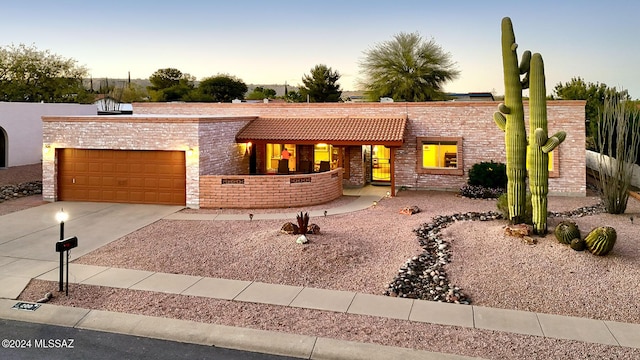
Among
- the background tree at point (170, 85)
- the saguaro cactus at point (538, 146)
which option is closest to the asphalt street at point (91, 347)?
the saguaro cactus at point (538, 146)

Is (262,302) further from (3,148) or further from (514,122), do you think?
(3,148)

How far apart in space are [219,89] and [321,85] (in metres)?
26.7

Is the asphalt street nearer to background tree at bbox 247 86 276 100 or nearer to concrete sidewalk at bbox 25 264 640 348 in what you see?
concrete sidewalk at bbox 25 264 640 348

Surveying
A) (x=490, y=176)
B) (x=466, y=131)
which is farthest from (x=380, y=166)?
(x=490, y=176)

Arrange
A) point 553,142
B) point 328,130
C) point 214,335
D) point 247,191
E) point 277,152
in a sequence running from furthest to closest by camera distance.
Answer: point 277,152, point 328,130, point 247,191, point 553,142, point 214,335

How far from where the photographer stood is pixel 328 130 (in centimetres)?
2206

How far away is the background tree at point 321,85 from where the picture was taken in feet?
205

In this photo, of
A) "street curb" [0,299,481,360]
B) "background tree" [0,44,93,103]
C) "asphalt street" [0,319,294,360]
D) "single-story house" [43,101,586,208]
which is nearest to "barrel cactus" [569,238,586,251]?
"street curb" [0,299,481,360]

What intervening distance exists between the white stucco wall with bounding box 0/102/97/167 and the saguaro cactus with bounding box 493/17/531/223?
88.7 feet

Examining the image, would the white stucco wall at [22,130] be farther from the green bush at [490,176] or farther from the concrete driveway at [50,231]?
the green bush at [490,176]

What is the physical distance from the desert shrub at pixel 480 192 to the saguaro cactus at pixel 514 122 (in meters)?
7.16

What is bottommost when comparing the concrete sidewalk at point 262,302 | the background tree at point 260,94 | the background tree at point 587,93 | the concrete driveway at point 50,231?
the concrete sidewalk at point 262,302

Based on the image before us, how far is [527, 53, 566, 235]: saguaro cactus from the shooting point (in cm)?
1148

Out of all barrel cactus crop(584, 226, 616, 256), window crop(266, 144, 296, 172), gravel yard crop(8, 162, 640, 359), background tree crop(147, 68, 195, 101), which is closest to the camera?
gravel yard crop(8, 162, 640, 359)
